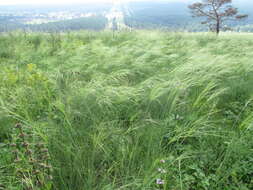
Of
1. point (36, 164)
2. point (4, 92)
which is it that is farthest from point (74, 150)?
point (4, 92)

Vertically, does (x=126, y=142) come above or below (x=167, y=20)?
below

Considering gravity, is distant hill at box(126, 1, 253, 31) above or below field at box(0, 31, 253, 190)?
above

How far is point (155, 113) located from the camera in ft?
4.68

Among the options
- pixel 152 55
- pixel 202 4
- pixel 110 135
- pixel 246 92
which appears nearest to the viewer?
pixel 110 135

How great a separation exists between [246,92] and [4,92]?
7.66 feet

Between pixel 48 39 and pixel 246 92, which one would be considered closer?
pixel 246 92

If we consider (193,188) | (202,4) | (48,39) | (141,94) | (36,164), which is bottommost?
(193,188)

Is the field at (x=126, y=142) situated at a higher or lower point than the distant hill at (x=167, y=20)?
lower

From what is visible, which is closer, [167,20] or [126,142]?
[126,142]

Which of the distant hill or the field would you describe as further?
the distant hill

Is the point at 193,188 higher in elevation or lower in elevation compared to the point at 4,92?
lower

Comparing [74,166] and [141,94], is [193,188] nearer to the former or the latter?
[74,166]

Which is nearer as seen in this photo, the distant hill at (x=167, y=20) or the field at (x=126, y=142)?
the field at (x=126, y=142)

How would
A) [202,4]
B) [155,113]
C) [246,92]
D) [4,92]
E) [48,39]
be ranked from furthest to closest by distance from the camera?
1. [202,4]
2. [48,39]
3. [246,92]
4. [4,92]
5. [155,113]
